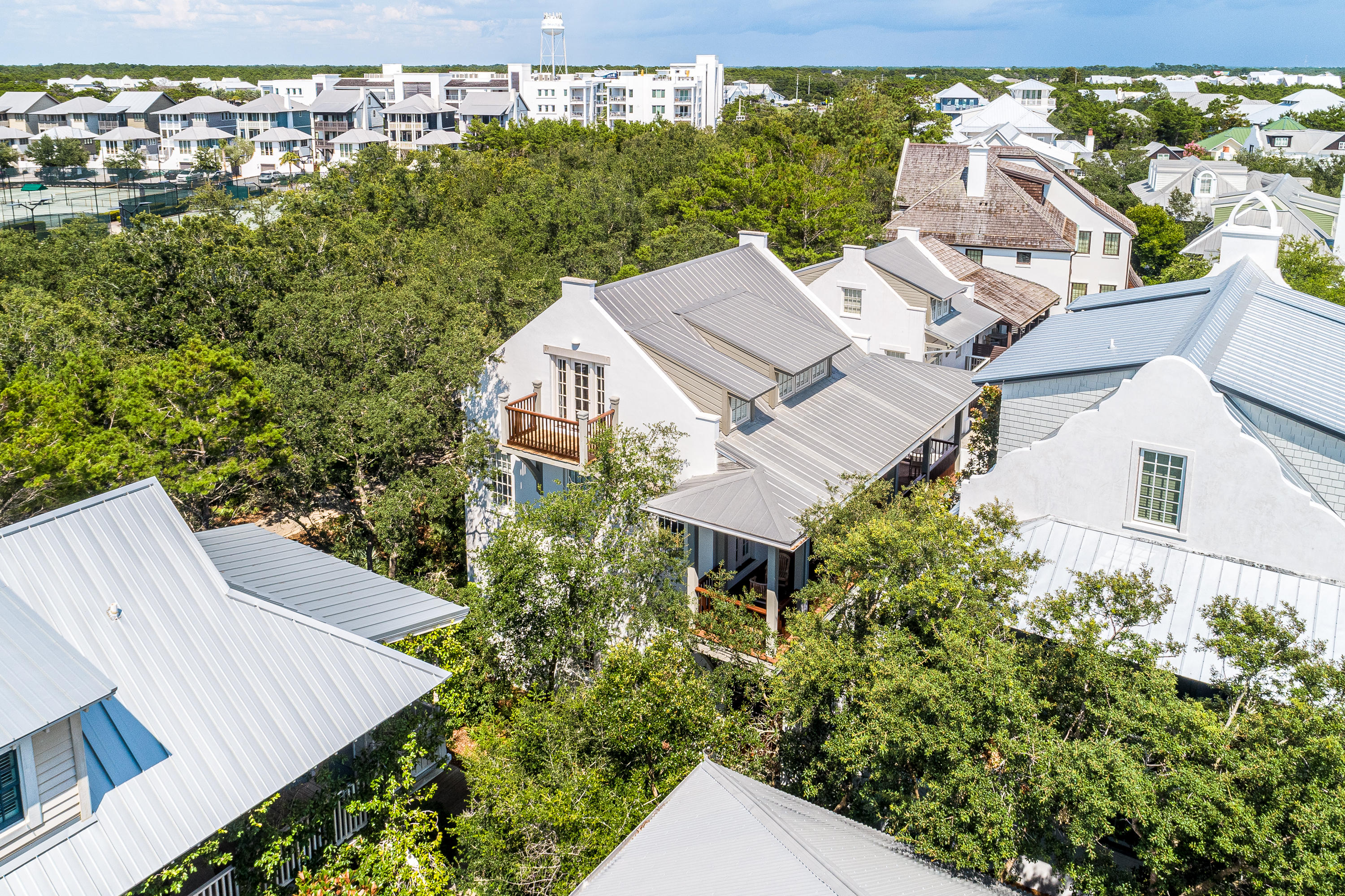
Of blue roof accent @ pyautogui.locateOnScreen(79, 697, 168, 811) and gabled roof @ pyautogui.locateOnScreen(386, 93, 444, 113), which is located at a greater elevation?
gabled roof @ pyautogui.locateOnScreen(386, 93, 444, 113)

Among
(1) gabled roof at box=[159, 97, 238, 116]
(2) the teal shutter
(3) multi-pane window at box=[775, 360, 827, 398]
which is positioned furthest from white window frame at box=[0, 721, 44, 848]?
(1) gabled roof at box=[159, 97, 238, 116]

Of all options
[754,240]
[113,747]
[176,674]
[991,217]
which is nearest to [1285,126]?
[991,217]

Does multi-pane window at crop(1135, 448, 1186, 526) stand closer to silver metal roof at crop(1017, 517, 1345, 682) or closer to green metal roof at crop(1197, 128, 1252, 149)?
silver metal roof at crop(1017, 517, 1345, 682)

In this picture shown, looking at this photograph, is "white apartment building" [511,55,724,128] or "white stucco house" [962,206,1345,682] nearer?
"white stucco house" [962,206,1345,682]

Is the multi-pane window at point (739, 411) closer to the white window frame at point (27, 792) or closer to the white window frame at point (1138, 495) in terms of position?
the white window frame at point (1138, 495)

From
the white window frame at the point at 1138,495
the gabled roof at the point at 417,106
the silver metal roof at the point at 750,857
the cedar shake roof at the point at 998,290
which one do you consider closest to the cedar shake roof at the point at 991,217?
the cedar shake roof at the point at 998,290

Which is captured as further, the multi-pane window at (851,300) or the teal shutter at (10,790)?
the multi-pane window at (851,300)
